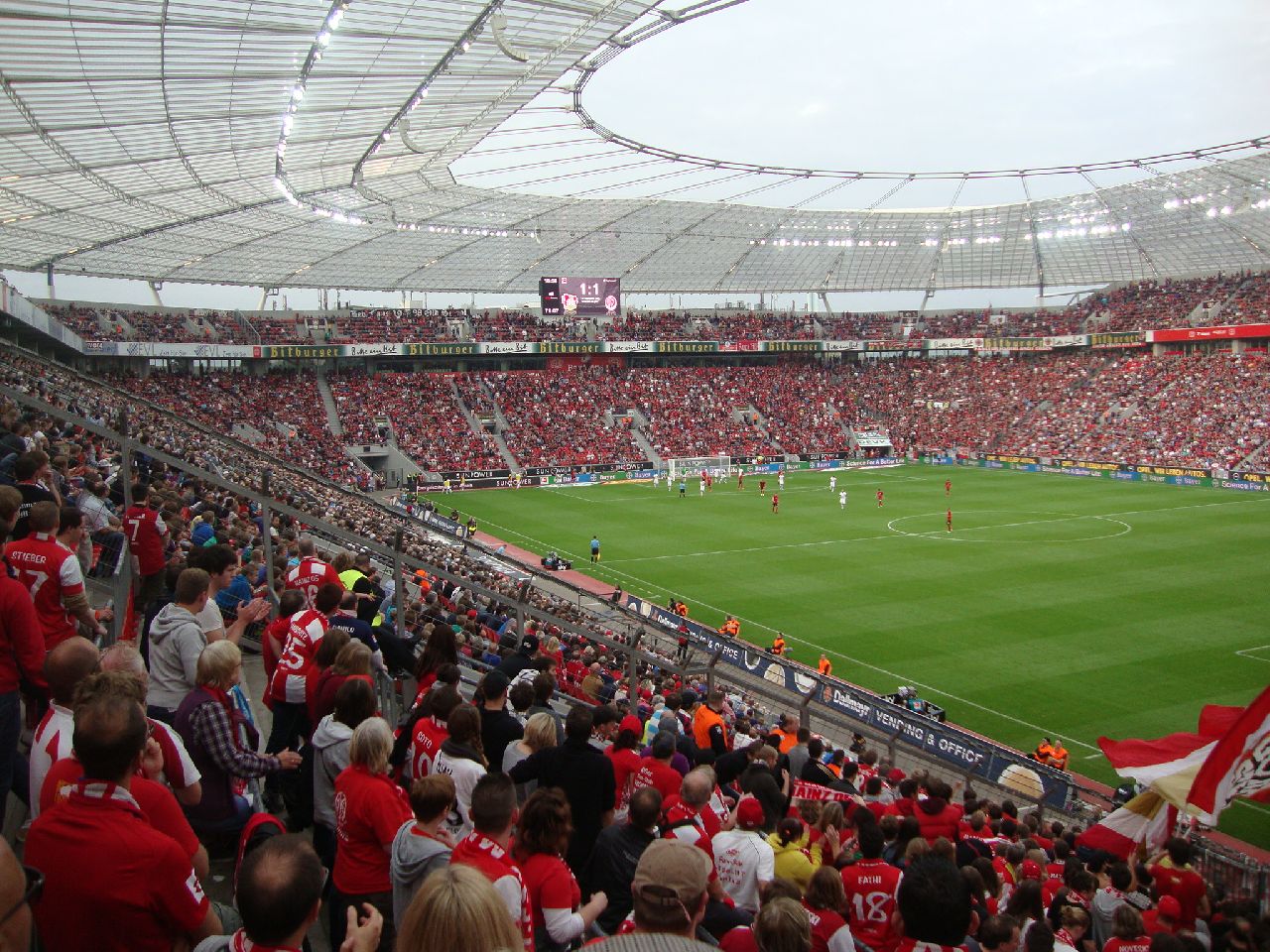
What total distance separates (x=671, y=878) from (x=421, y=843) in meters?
1.54

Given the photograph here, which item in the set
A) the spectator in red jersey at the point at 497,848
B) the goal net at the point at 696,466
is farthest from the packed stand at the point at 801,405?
the spectator in red jersey at the point at 497,848

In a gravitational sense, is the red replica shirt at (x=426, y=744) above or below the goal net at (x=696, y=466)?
above

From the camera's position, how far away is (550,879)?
4352 millimetres

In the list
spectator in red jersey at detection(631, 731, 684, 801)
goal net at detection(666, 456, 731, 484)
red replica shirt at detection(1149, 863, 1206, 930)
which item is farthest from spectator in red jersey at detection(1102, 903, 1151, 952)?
goal net at detection(666, 456, 731, 484)

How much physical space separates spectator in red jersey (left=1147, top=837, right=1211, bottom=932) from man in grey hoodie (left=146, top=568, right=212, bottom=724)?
7298mm

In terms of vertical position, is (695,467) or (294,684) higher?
(294,684)

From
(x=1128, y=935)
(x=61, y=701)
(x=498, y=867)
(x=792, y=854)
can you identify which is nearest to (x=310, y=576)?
(x=61, y=701)

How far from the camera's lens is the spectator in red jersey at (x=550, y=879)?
428 centimetres

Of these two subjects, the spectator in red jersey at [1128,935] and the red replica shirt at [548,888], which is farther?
the spectator in red jersey at [1128,935]

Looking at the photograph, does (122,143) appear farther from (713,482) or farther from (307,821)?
(713,482)

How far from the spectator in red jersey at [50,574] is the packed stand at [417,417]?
5192cm

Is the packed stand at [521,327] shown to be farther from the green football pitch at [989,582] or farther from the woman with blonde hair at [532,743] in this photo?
the woman with blonde hair at [532,743]

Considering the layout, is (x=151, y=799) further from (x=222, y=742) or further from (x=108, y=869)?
(x=222, y=742)

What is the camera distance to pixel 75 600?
20.5 feet
